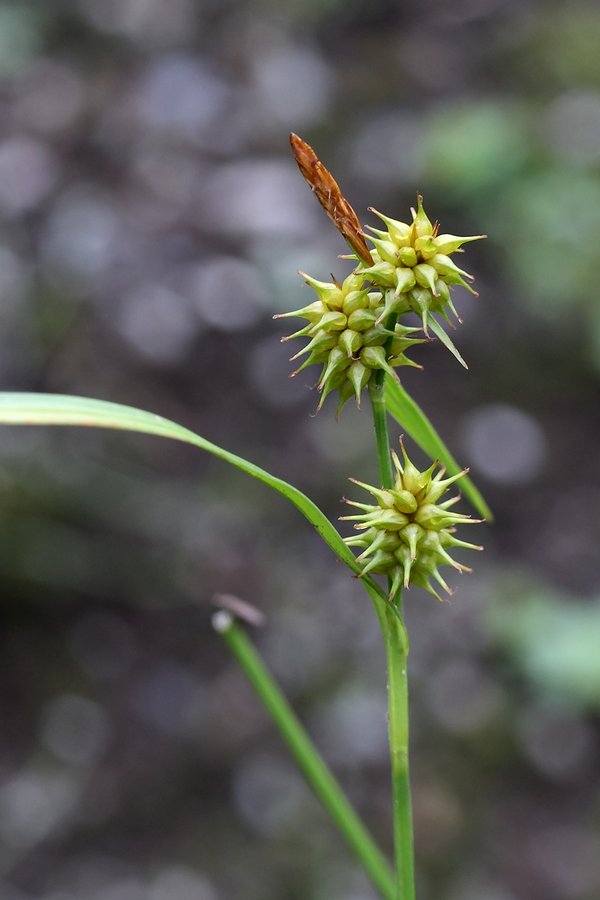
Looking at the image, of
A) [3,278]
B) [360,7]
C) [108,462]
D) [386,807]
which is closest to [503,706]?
[386,807]

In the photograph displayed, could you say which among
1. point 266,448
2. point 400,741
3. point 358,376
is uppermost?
point 266,448

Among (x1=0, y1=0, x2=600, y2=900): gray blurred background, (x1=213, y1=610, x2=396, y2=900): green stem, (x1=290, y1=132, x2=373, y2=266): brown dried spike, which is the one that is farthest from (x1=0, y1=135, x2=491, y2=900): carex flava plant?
(x1=0, y1=0, x2=600, y2=900): gray blurred background

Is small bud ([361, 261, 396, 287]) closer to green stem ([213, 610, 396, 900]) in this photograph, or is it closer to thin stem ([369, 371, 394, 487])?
thin stem ([369, 371, 394, 487])

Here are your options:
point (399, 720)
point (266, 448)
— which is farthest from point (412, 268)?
point (266, 448)

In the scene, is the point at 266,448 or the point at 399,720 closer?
the point at 399,720

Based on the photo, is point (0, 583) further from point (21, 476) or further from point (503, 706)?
point (503, 706)

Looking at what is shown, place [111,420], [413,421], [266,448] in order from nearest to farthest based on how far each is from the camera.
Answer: [111,420] → [413,421] → [266,448]

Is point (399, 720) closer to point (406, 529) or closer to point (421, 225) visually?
point (406, 529)
